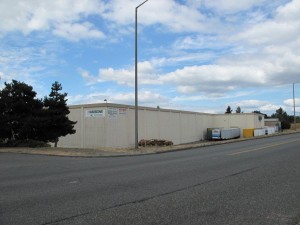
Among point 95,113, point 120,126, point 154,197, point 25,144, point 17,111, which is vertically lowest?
point 154,197

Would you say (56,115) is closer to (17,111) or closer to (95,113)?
(17,111)

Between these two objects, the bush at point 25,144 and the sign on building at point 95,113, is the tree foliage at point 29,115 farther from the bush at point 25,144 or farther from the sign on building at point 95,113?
the sign on building at point 95,113

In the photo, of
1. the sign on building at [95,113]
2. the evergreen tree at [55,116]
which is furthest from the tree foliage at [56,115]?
the sign on building at [95,113]

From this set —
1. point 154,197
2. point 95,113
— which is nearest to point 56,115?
point 95,113

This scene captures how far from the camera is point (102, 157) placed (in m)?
22.1

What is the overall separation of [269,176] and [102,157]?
11.9 meters

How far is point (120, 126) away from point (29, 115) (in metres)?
11.2

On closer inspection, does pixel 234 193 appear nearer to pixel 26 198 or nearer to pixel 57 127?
pixel 26 198

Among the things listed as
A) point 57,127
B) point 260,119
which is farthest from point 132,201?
point 260,119

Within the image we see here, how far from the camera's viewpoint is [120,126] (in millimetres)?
37281

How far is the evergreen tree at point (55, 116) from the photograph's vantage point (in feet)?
93.5

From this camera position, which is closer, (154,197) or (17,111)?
(154,197)

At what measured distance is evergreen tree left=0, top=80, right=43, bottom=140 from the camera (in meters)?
26.9

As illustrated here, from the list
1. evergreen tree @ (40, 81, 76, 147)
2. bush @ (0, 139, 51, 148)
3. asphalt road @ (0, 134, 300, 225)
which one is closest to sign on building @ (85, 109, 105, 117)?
evergreen tree @ (40, 81, 76, 147)
